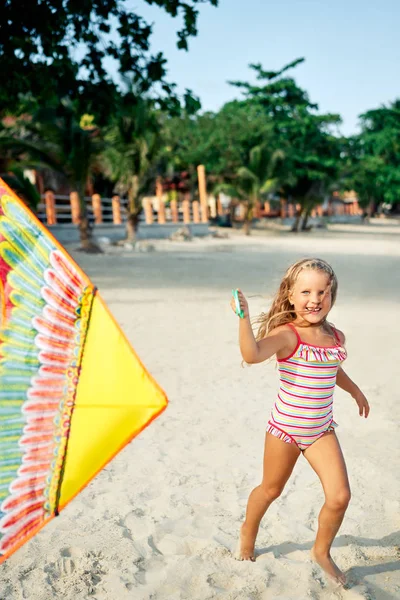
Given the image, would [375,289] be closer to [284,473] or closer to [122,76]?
[122,76]

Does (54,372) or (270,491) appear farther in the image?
(270,491)

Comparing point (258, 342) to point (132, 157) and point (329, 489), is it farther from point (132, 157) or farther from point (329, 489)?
point (132, 157)

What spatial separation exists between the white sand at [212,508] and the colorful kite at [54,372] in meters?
0.90

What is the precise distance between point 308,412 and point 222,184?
29302 millimetres

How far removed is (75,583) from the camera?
2.37 m

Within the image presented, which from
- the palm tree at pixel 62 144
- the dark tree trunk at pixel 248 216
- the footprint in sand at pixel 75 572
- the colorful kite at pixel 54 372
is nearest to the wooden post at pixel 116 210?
the palm tree at pixel 62 144

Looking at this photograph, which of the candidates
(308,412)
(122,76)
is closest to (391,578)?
(308,412)

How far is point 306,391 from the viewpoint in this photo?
2252mm

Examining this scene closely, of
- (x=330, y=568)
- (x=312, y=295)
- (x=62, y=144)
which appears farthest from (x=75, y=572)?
(x=62, y=144)

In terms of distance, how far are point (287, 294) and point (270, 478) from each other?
2.21ft

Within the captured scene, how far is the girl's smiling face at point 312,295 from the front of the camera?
2.26 metres

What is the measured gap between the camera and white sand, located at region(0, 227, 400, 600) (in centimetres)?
237

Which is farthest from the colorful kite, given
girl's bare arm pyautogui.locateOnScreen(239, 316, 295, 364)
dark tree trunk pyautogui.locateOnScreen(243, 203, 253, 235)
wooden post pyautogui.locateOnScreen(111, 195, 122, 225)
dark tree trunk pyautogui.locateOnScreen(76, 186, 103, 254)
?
dark tree trunk pyautogui.locateOnScreen(243, 203, 253, 235)

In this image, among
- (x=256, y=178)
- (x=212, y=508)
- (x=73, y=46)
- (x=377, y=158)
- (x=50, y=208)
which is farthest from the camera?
(x=377, y=158)
